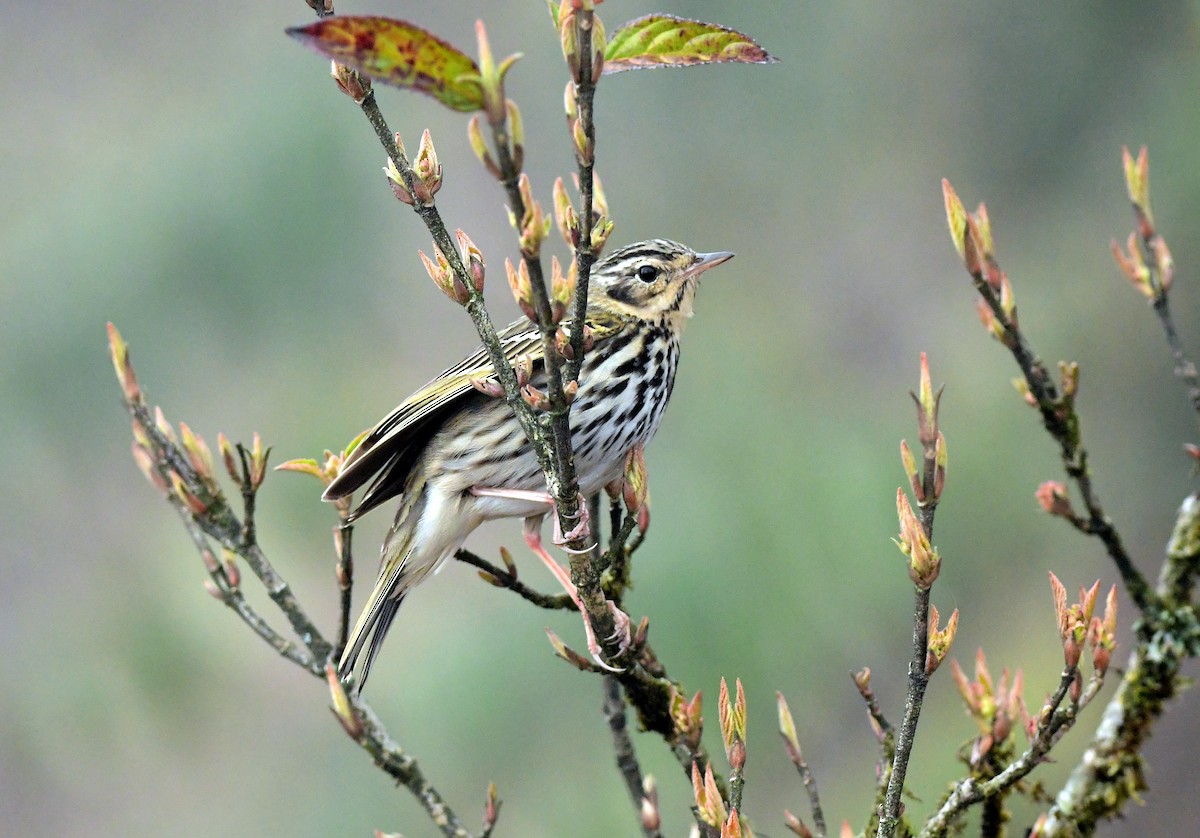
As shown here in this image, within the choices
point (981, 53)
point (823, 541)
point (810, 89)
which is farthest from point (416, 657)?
point (981, 53)

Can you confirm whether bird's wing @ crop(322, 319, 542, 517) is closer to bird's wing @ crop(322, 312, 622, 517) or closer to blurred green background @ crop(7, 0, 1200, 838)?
bird's wing @ crop(322, 312, 622, 517)

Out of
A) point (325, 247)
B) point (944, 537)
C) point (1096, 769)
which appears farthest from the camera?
point (325, 247)

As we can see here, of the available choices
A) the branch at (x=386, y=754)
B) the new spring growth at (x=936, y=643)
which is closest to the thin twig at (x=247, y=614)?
the branch at (x=386, y=754)

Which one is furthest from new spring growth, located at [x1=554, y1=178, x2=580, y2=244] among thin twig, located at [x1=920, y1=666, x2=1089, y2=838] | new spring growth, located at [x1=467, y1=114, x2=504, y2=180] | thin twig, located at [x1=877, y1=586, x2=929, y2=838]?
thin twig, located at [x1=920, y1=666, x2=1089, y2=838]

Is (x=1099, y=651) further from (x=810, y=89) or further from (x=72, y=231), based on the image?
(x=72, y=231)

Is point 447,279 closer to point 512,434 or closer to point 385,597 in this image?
point 512,434

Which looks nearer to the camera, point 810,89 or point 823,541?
point 823,541

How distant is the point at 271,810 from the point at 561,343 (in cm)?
493

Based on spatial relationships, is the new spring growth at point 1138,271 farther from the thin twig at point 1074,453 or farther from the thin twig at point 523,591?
the thin twig at point 523,591

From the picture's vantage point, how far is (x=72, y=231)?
20.5 ft

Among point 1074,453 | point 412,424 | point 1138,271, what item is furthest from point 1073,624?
point 412,424

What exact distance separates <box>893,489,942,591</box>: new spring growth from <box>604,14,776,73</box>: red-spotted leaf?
0.56 meters

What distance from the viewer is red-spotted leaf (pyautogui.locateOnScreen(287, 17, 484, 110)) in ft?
3.68

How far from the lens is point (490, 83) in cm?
114
